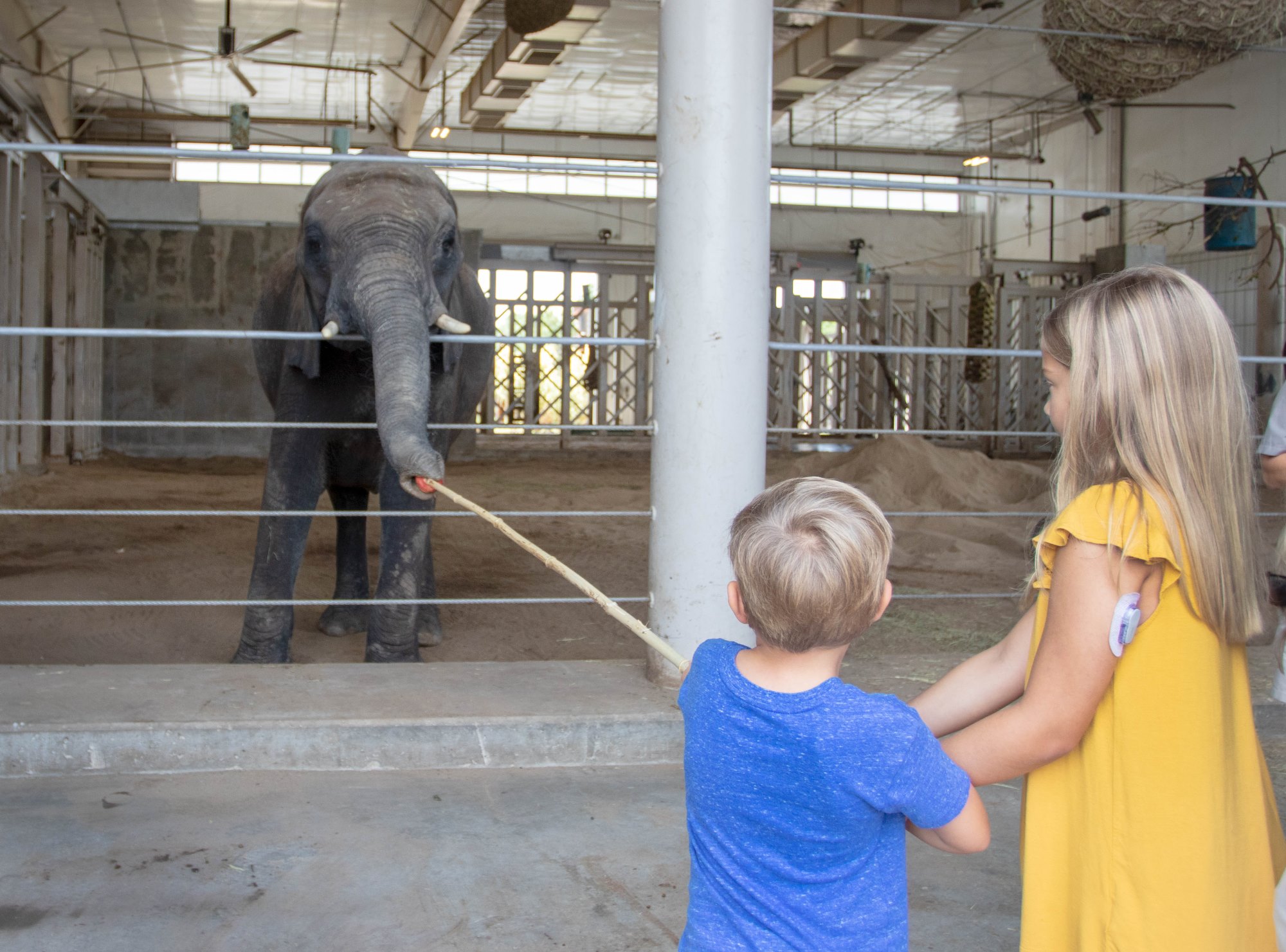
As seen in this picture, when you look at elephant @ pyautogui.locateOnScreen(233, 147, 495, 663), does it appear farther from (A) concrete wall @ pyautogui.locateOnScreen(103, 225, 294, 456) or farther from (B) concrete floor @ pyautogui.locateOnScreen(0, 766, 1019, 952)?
(A) concrete wall @ pyautogui.locateOnScreen(103, 225, 294, 456)

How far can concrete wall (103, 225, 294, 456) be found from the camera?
44.0ft

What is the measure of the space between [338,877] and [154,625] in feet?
8.21

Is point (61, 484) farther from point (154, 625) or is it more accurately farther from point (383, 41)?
point (383, 41)

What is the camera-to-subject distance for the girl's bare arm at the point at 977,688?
1294 millimetres

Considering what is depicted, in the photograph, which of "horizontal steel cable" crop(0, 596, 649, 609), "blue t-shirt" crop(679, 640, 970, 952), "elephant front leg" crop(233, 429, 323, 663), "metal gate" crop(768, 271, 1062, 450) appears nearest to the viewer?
"blue t-shirt" crop(679, 640, 970, 952)

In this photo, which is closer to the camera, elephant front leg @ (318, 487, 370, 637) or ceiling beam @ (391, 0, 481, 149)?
elephant front leg @ (318, 487, 370, 637)

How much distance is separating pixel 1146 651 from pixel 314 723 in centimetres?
177

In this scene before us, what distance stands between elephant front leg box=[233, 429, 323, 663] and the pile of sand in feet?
10.6

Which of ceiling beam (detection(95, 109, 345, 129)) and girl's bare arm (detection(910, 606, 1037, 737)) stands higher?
ceiling beam (detection(95, 109, 345, 129))

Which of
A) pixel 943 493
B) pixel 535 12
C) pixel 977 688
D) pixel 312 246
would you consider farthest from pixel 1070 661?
pixel 943 493

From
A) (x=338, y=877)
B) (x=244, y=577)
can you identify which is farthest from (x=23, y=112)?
(x=338, y=877)

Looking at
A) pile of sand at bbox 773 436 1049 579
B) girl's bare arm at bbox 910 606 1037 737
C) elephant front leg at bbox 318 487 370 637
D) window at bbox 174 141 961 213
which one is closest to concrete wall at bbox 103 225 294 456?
window at bbox 174 141 961 213

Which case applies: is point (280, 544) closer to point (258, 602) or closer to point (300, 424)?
point (258, 602)

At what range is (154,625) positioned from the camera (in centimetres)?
409
